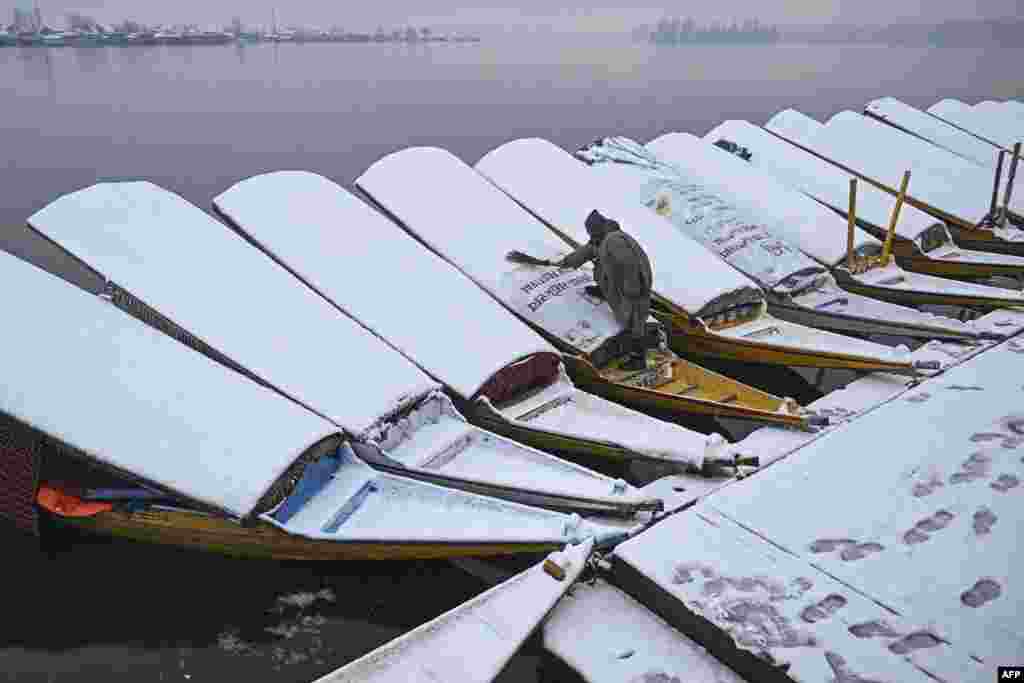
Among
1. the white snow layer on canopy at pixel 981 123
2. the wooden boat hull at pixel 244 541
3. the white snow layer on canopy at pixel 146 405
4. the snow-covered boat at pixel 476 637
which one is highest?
the white snow layer on canopy at pixel 981 123

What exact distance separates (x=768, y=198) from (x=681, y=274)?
3.56 metres

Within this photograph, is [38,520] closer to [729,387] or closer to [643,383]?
[643,383]

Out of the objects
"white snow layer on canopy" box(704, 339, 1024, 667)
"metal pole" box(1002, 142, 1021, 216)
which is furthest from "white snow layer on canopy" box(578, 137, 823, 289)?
"metal pole" box(1002, 142, 1021, 216)

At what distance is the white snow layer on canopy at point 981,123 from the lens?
17.9 metres

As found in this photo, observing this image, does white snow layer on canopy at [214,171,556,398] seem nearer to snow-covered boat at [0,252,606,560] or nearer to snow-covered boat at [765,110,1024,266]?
snow-covered boat at [0,252,606,560]

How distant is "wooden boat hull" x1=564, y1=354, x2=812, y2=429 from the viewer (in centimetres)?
728

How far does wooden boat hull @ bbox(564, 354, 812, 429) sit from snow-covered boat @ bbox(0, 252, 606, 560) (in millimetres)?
2494

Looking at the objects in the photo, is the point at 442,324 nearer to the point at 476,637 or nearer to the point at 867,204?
the point at 476,637

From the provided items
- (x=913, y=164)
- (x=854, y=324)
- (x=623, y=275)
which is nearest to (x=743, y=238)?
(x=854, y=324)

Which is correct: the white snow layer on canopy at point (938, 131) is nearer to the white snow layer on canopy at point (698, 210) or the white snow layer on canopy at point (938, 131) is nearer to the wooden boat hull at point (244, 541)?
the white snow layer on canopy at point (698, 210)

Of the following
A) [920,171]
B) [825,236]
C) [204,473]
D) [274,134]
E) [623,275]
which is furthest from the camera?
[274,134]

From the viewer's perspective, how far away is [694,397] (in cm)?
771

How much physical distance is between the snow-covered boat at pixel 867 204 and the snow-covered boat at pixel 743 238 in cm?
149

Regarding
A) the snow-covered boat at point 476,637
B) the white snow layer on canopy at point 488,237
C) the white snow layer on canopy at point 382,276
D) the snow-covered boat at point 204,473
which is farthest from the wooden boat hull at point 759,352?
the snow-covered boat at point 476,637
